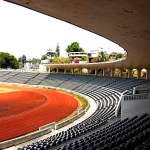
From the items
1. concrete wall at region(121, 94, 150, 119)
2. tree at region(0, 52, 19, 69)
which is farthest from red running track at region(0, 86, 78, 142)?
tree at region(0, 52, 19, 69)

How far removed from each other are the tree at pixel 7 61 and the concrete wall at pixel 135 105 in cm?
9357

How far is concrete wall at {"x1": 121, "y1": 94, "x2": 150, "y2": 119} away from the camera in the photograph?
1742 centimetres

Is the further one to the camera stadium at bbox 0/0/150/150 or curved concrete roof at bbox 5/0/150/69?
stadium at bbox 0/0/150/150

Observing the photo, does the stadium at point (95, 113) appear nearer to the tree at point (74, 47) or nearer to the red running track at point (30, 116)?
the red running track at point (30, 116)

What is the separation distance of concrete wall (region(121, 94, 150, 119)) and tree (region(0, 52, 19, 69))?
9357cm

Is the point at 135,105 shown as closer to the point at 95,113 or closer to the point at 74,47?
the point at 95,113

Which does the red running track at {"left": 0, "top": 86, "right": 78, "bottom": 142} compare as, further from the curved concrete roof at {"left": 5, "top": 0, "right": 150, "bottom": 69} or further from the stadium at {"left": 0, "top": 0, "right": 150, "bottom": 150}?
the curved concrete roof at {"left": 5, "top": 0, "right": 150, "bottom": 69}

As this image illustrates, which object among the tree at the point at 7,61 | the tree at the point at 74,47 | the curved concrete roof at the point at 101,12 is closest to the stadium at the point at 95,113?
the curved concrete roof at the point at 101,12

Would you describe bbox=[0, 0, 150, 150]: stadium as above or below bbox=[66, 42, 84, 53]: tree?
below

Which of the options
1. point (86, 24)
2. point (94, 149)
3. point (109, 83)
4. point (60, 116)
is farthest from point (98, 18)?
point (109, 83)

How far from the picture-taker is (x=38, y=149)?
11.1 meters

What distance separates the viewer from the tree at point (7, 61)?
344 feet

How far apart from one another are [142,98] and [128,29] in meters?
8.00

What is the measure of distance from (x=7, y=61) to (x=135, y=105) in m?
95.8
